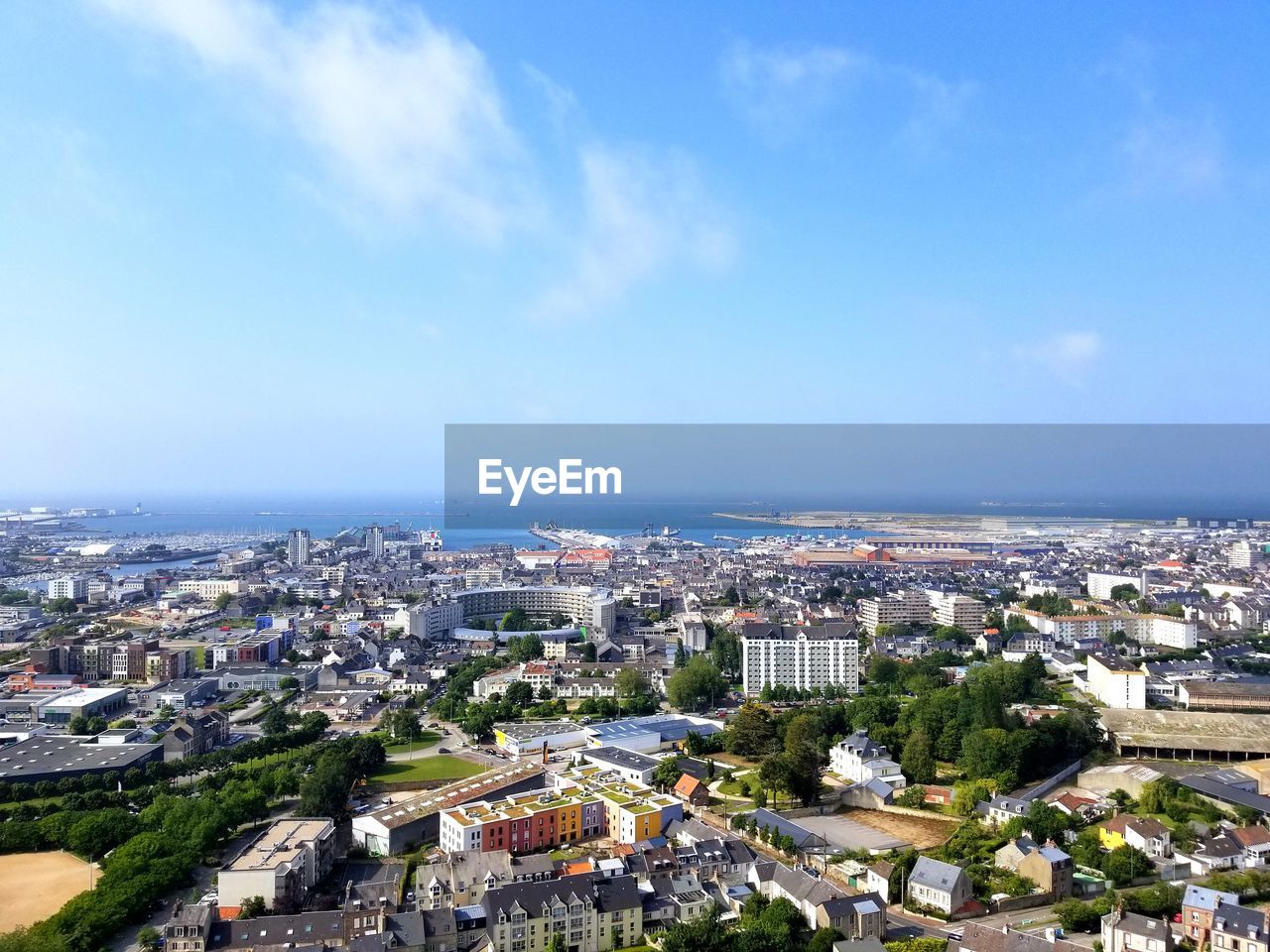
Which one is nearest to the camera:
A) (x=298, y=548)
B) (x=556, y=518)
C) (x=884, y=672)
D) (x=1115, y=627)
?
(x=884, y=672)

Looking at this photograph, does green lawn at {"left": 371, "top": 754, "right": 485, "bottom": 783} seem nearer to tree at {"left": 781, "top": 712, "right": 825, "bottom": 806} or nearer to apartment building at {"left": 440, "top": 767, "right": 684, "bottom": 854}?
apartment building at {"left": 440, "top": 767, "right": 684, "bottom": 854}

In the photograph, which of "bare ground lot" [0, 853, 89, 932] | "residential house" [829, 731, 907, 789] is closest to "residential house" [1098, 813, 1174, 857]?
"residential house" [829, 731, 907, 789]

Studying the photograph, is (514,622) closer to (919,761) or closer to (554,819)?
(919,761)

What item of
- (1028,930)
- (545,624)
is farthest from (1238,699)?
(545,624)

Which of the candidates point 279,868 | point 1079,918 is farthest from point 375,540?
point 1079,918

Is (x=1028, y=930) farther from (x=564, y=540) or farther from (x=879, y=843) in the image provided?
(x=564, y=540)
